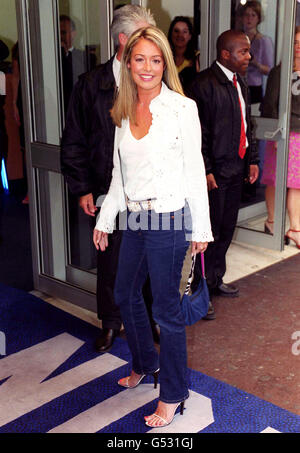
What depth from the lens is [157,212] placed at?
227 centimetres

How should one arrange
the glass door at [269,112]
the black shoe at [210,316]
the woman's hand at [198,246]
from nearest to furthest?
the woman's hand at [198,246], the black shoe at [210,316], the glass door at [269,112]

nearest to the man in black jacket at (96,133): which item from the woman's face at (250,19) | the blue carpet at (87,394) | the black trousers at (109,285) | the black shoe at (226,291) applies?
the black trousers at (109,285)

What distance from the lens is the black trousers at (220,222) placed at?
11.5ft

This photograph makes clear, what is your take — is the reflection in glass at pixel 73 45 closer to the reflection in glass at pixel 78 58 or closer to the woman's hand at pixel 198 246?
the reflection in glass at pixel 78 58

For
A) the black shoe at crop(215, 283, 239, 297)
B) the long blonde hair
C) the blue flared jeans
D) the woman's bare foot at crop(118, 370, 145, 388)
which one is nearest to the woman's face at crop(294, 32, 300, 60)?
the black shoe at crop(215, 283, 239, 297)

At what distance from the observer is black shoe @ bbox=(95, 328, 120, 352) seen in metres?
3.09

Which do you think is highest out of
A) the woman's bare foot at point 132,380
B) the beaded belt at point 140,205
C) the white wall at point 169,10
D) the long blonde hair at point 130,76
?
the white wall at point 169,10

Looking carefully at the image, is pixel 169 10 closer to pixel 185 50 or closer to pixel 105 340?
pixel 185 50

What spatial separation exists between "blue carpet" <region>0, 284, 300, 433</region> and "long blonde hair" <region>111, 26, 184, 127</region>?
1.19 m

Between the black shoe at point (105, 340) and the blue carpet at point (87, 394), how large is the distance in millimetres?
37

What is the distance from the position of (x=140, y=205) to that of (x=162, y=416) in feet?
2.82
